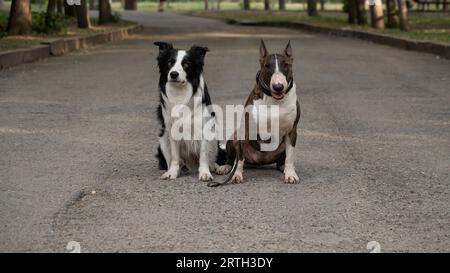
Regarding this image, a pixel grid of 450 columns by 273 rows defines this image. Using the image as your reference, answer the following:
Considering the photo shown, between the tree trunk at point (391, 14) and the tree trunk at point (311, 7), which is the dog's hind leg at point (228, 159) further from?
the tree trunk at point (311, 7)

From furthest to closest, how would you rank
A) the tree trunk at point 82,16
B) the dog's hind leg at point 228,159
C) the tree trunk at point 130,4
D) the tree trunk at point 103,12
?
the tree trunk at point 130,4
the tree trunk at point 103,12
the tree trunk at point 82,16
the dog's hind leg at point 228,159

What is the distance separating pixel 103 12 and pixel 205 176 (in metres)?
25.2

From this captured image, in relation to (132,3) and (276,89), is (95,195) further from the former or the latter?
(132,3)

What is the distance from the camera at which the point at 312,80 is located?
14.2 m

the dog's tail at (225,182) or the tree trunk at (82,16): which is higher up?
the tree trunk at (82,16)

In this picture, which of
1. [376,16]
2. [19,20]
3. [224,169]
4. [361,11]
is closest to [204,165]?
[224,169]

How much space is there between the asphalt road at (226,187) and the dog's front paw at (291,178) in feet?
0.24

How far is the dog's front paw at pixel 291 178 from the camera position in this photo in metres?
6.66

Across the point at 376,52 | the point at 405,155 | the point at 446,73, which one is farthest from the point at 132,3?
the point at 405,155

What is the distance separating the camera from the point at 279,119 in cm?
654

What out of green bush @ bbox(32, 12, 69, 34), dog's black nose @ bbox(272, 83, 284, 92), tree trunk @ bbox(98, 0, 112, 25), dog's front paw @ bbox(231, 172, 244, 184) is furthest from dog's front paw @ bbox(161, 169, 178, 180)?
tree trunk @ bbox(98, 0, 112, 25)

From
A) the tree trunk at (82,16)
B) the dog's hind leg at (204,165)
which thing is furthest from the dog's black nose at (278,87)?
the tree trunk at (82,16)

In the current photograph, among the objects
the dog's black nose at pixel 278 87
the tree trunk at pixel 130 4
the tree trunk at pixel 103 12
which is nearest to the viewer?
the dog's black nose at pixel 278 87

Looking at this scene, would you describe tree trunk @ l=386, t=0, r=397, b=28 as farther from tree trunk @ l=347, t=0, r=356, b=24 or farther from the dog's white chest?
the dog's white chest
